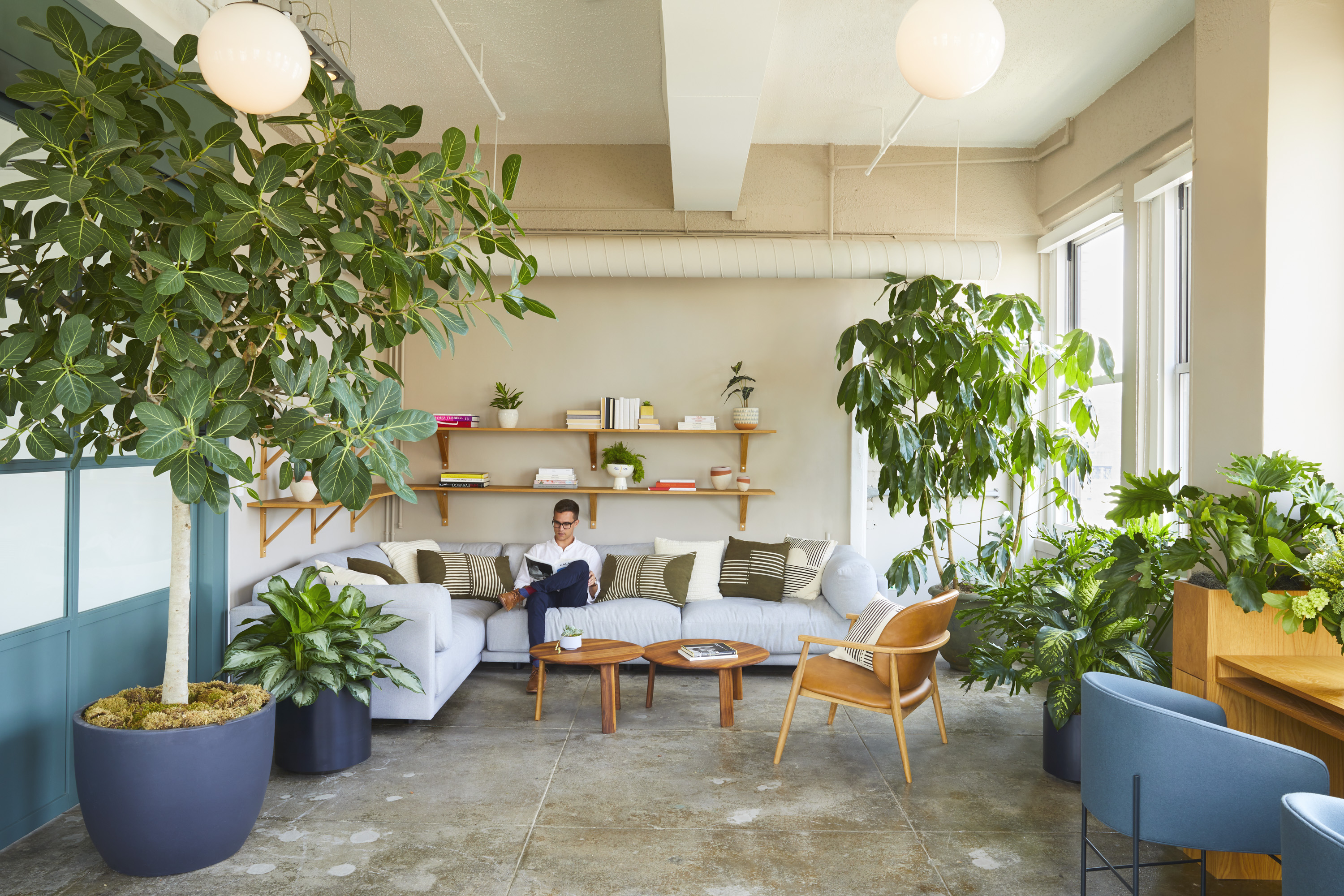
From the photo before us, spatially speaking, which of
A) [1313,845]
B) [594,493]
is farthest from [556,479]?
[1313,845]

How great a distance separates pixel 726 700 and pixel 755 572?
4.80 ft

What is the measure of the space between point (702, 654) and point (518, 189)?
3.83 metres

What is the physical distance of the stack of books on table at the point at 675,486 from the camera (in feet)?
19.9

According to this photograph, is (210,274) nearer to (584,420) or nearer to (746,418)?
(584,420)

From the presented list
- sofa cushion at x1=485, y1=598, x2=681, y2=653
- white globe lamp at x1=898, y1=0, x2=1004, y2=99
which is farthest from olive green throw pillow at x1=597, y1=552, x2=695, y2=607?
white globe lamp at x1=898, y1=0, x2=1004, y2=99

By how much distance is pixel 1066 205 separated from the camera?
5.67 metres

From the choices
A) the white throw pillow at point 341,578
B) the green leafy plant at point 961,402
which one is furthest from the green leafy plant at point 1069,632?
the white throw pillow at point 341,578

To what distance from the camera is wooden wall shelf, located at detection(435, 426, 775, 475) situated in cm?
604

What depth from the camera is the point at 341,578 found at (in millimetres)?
4492

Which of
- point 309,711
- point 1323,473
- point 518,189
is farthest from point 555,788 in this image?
point 518,189

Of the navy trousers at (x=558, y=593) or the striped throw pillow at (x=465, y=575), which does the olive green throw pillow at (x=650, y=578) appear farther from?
the striped throw pillow at (x=465, y=575)

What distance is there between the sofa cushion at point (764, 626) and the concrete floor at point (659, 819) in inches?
29.1

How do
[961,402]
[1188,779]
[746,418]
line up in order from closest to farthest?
[1188,779], [961,402], [746,418]

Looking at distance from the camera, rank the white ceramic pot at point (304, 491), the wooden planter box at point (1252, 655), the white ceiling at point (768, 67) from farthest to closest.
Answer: the white ceramic pot at point (304, 491) → the white ceiling at point (768, 67) → the wooden planter box at point (1252, 655)
